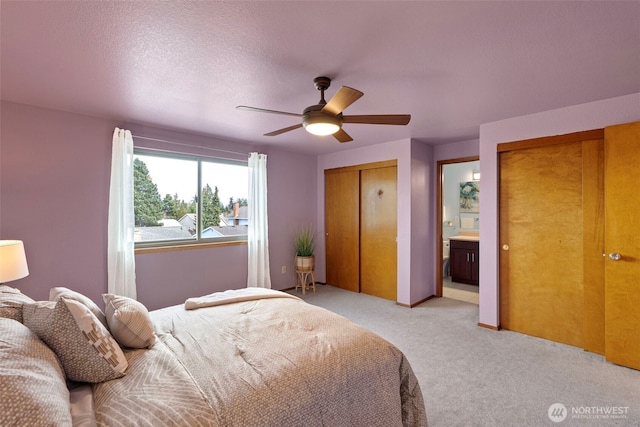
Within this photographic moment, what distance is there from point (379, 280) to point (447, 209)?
103 inches

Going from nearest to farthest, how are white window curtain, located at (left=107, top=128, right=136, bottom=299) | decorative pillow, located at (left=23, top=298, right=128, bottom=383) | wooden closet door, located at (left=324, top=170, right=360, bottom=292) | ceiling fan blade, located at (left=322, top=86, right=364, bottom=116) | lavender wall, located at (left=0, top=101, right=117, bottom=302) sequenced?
decorative pillow, located at (left=23, top=298, right=128, bottom=383) < ceiling fan blade, located at (left=322, top=86, right=364, bottom=116) < lavender wall, located at (left=0, top=101, right=117, bottom=302) < white window curtain, located at (left=107, top=128, right=136, bottom=299) < wooden closet door, located at (left=324, top=170, right=360, bottom=292)

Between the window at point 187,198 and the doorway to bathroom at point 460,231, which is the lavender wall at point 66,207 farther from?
the doorway to bathroom at point 460,231

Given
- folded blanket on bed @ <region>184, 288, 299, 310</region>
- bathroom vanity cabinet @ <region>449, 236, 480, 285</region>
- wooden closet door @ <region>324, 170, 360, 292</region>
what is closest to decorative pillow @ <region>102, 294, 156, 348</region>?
folded blanket on bed @ <region>184, 288, 299, 310</region>

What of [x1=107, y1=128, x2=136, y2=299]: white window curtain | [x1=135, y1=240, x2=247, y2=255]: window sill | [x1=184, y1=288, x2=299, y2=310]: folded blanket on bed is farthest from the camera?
[x1=135, y1=240, x2=247, y2=255]: window sill

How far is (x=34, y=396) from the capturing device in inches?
35.7

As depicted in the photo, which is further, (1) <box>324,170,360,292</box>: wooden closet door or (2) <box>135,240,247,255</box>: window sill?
(1) <box>324,170,360,292</box>: wooden closet door

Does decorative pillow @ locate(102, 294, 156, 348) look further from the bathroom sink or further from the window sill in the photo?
the bathroom sink

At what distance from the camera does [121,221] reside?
3.31 m

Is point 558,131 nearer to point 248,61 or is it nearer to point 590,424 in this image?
point 590,424

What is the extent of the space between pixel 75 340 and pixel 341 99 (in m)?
1.83

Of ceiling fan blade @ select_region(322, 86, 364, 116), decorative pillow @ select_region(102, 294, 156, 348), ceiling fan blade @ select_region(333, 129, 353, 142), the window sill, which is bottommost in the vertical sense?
decorative pillow @ select_region(102, 294, 156, 348)

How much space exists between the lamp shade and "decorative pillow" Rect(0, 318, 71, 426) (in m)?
1.18

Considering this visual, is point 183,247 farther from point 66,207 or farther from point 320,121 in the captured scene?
point 320,121

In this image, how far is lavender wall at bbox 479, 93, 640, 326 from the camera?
2.86 m
